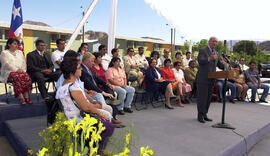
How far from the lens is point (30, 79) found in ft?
13.8

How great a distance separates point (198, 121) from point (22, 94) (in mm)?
3513

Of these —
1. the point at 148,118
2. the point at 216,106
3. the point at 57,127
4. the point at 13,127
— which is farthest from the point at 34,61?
the point at 216,106

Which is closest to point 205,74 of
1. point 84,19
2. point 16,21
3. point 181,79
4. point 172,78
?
point 172,78

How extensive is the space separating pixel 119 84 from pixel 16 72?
2011 mm

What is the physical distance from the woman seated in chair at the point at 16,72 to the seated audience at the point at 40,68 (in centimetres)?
16

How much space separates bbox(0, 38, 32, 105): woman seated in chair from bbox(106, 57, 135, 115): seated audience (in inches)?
62.8

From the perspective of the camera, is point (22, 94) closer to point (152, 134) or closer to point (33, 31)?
point (152, 134)

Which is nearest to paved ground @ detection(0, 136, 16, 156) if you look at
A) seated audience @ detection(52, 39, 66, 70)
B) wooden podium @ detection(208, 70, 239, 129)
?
seated audience @ detection(52, 39, 66, 70)

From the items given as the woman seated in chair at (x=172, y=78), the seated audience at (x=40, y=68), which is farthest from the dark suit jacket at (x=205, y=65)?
the seated audience at (x=40, y=68)

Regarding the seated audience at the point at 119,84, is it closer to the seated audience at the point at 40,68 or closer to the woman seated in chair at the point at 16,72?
the seated audience at the point at 40,68

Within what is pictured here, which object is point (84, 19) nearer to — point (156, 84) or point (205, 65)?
point (156, 84)

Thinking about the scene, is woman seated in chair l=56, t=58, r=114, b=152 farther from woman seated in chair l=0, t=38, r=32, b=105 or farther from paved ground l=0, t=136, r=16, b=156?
woman seated in chair l=0, t=38, r=32, b=105

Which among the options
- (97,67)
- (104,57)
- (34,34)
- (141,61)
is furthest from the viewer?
(34,34)

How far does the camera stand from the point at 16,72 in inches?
163
